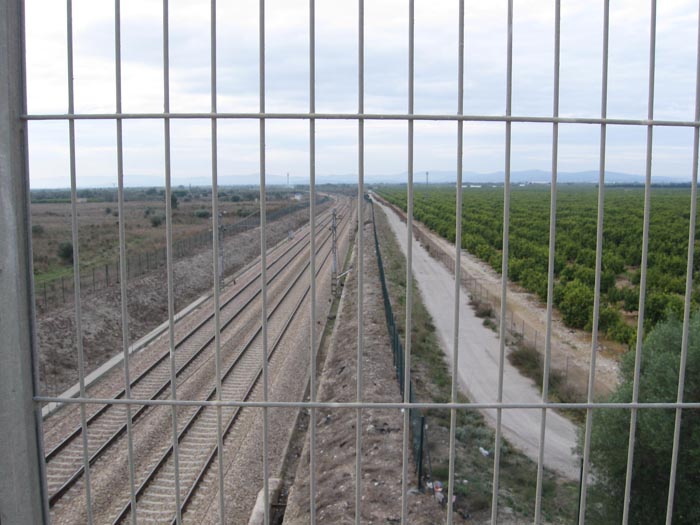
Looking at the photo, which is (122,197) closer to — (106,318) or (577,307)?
(106,318)

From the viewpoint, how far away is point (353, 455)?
11.6m

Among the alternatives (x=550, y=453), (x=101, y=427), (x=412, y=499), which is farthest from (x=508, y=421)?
(x=101, y=427)

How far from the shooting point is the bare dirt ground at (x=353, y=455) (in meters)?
9.20

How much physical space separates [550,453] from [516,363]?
6851mm

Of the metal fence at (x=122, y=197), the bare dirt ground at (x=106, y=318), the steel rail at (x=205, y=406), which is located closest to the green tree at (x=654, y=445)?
the steel rail at (x=205, y=406)

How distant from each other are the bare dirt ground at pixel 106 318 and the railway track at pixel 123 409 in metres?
1.95

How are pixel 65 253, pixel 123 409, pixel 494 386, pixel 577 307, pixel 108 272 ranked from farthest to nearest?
pixel 65 253, pixel 108 272, pixel 577 307, pixel 494 386, pixel 123 409

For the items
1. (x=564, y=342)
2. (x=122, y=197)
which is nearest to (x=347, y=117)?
(x=122, y=197)

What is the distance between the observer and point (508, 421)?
1373cm

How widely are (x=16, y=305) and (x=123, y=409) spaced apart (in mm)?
12285

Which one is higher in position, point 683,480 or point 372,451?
point 683,480

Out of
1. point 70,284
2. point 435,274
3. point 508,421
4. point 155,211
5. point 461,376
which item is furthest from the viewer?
point 155,211

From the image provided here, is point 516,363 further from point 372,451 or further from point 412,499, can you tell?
point 412,499

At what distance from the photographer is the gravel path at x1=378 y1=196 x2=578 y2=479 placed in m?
12.4
